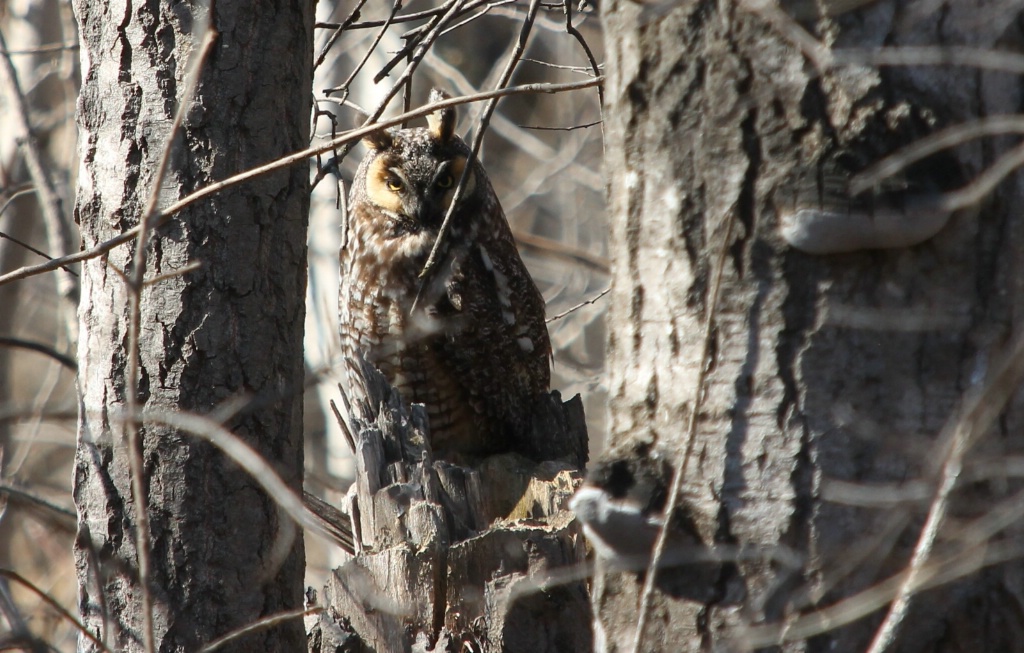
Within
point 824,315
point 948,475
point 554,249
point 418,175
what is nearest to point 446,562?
point 824,315

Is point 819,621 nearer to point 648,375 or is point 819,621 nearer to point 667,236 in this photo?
point 648,375

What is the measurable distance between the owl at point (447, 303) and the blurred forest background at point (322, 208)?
0.72 ft

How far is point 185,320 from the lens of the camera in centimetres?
248

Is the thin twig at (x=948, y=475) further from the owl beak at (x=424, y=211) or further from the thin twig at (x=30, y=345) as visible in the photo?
the owl beak at (x=424, y=211)

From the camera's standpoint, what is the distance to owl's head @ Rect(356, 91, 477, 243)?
423 centimetres

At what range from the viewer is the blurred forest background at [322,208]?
3.05 meters

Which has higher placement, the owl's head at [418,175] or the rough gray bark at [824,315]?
the owl's head at [418,175]

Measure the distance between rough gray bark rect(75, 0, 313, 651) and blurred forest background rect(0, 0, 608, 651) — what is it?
0.18m

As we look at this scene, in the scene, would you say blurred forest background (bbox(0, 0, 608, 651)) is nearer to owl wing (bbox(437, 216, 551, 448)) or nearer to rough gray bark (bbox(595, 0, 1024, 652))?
owl wing (bbox(437, 216, 551, 448))

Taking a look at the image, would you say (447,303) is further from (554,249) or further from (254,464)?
(254,464)

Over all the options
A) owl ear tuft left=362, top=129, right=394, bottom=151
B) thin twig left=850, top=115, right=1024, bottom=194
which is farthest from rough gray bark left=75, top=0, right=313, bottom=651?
owl ear tuft left=362, top=129, right=394, bottom=151

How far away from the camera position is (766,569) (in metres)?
1.59

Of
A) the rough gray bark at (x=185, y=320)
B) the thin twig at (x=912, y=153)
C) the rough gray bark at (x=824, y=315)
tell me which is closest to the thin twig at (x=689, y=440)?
the rough gray bark at (x=824, y=315)

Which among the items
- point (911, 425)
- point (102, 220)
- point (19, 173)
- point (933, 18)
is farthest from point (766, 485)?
point (19, 173)
